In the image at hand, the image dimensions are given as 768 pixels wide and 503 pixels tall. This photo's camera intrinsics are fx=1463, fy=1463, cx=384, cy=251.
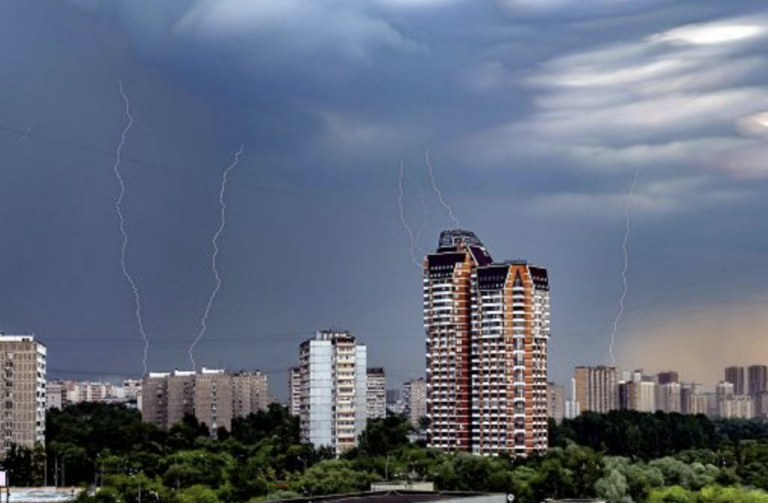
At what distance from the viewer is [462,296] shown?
57.3 m

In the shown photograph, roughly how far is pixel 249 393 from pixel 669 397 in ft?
139

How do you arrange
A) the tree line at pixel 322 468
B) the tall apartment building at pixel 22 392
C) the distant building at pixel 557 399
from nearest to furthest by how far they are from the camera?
the tree line at pixel 322 468 < the tall apartment building at pixel 22 392 < the distant building at pixel 557 399

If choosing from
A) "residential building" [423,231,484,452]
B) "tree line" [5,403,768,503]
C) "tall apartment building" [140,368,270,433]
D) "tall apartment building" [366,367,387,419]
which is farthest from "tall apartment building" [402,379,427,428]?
"residential building" [423,231,484,452]

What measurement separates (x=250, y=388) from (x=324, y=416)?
31.7m

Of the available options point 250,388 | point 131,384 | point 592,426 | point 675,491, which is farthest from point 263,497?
point 131,384

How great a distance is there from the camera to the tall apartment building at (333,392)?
59719mm

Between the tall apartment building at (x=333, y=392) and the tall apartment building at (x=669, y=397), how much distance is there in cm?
5786

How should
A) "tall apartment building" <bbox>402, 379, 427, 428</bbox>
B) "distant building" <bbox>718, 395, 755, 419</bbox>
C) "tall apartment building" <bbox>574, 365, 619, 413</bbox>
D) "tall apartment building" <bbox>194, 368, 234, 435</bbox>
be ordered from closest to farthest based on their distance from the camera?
"tall apartment building" <bbox>194, 368, 234, 435</bbox>
"tall apartment building" <bbox>574, 365, 619, 413</bbox>
"tall apartment building" <bbox>402, 379, 427, 428</bbox>
"distant building" <bbox>718, 395, 755, 419</bbox>

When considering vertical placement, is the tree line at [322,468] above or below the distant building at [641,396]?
below

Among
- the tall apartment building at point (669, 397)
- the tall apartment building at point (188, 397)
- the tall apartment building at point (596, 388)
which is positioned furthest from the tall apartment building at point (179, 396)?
the tall apartment building at point (669, 397)

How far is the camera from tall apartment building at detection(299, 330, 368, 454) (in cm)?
5972

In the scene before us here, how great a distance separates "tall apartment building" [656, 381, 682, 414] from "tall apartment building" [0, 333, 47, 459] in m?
69.7

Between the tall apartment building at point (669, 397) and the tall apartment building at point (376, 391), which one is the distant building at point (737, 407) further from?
the tall apartment building at point (376, 391)

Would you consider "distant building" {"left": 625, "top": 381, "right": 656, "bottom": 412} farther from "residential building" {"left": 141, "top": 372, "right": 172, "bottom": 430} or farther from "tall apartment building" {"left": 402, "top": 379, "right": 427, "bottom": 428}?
"residential building" {"left": 141, "top": 372, "right": 172, "bottom": 430}
